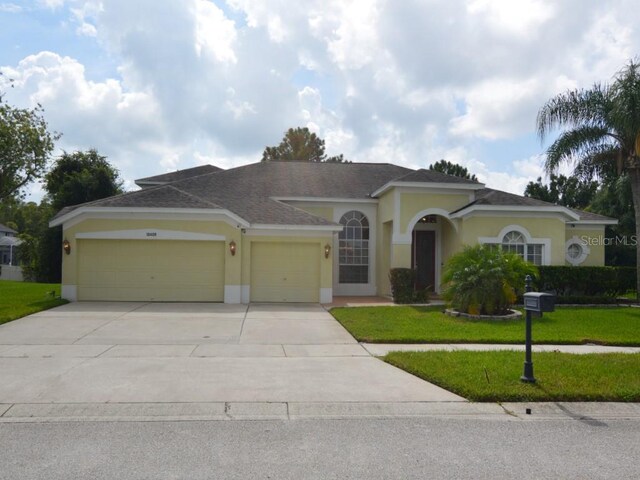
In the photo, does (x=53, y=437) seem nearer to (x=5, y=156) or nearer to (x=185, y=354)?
(x=185, y=354)

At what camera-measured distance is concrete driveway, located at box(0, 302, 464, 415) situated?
276 inches

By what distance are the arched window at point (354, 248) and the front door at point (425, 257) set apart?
1933 mm

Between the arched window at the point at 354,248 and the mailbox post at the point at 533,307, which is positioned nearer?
the mailbox post at the point at 533,307

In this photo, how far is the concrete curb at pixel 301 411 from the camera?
6.18 metres

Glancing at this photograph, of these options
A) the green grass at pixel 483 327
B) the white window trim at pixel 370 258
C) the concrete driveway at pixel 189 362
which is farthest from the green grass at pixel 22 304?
the white window trim at pixel 370 258

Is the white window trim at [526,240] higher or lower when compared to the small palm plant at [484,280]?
higher

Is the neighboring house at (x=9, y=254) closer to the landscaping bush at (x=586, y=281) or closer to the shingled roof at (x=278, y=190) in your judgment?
the shingled roof at (x=278, y=190)

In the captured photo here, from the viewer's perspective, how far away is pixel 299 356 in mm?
9523

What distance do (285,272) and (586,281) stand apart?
391 inches

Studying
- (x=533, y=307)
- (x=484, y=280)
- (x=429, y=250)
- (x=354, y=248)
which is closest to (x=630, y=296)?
(x=429, y=250)

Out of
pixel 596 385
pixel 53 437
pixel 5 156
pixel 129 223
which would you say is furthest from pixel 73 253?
pixel 596 385

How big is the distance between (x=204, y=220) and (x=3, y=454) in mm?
12583

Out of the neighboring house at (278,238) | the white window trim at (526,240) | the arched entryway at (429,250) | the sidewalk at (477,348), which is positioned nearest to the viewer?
the sidewalk at (477,348)

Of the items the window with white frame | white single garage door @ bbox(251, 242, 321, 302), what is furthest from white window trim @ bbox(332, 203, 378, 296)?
the window with white frame
